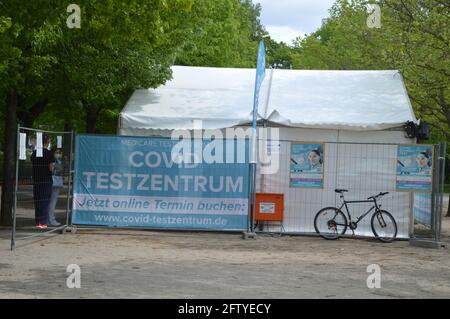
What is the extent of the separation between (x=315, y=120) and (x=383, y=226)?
9.86ft

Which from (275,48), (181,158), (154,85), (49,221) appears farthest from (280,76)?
(275,48)

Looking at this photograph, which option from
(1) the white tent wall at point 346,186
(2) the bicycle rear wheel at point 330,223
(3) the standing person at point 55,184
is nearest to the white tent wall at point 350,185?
(1) the white tent wall at point 346,186

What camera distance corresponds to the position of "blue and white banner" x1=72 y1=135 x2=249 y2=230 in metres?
15.5

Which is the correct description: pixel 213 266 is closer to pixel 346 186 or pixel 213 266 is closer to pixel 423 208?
pixel 346 186

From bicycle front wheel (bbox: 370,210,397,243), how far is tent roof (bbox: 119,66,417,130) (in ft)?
7.07

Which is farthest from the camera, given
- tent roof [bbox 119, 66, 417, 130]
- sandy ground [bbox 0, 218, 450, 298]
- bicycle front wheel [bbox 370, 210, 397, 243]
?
tent roof [bbox 119, 66, 417, 130]

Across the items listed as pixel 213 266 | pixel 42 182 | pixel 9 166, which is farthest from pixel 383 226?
pixel 9 166

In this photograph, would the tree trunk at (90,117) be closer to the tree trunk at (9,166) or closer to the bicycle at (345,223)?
the tree trunk at (9,166)

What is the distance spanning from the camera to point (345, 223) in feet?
51.4

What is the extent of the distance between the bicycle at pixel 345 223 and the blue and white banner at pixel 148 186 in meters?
1.79

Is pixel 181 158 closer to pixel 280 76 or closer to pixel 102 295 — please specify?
pixel 280 76

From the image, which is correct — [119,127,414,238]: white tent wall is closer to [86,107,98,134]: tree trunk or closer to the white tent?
the white tent

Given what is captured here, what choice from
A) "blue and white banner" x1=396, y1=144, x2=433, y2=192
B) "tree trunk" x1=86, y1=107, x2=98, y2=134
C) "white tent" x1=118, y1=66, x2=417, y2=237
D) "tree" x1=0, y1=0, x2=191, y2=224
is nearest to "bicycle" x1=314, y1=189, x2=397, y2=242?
"white tent" x1=118, y1=66, x2=417, y2=237

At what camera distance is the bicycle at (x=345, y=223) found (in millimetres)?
15680
